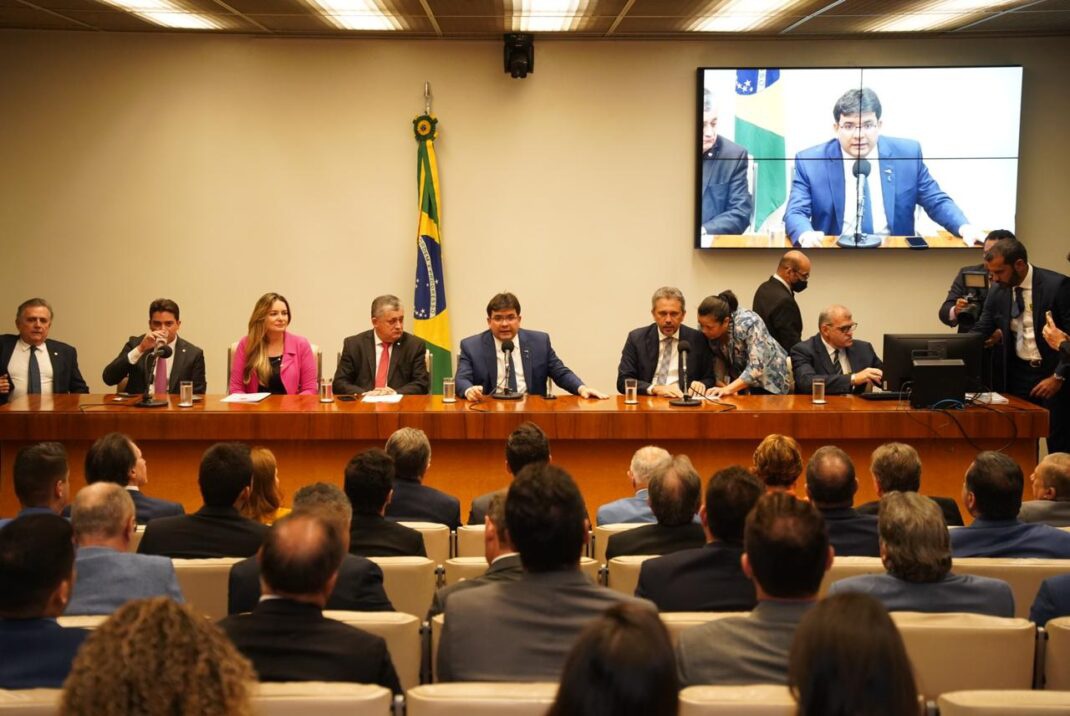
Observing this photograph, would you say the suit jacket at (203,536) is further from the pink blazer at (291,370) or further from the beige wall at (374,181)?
the beige wall at (374,181)

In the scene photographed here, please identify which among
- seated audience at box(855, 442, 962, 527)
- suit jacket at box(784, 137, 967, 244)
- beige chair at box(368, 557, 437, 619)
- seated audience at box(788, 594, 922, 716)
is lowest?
beige chair at box(368, 557, 437, 619)

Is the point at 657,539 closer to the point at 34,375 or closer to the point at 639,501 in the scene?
the point at 639,501

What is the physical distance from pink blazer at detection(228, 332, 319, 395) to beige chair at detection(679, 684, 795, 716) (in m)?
4.99

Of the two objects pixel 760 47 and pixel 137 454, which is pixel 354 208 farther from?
pixel 137 454

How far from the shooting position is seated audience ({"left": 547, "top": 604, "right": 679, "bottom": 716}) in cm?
162

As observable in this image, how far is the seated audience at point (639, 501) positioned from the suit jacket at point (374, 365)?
103 inches

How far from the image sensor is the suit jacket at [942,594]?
9.86ft

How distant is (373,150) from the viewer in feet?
28.6

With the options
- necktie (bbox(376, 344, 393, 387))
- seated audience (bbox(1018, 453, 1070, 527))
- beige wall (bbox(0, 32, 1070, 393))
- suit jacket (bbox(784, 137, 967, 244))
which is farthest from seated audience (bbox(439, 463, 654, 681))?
suit jacket (bbox(784, 137, 967, 244))

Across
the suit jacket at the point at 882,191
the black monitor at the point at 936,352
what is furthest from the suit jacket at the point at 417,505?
the suit jacket at the point at 882,191

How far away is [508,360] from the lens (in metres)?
6.72

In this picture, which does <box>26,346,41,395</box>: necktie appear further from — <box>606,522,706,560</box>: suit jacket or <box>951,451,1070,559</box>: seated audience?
<box>951,451,1070,559</box>: seated audience

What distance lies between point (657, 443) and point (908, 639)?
3.40 metres

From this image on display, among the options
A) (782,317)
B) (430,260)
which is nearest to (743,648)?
(782,317)
